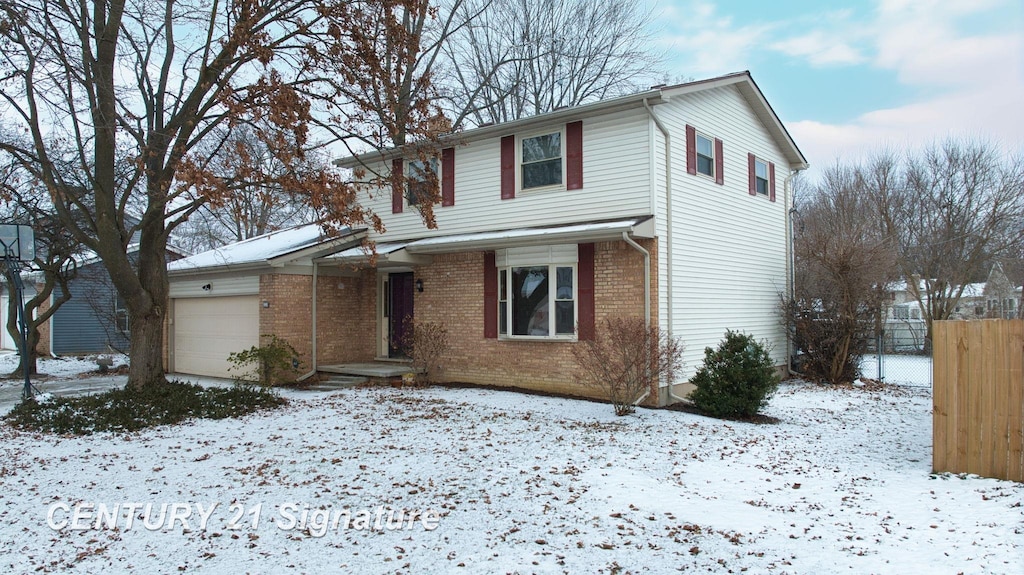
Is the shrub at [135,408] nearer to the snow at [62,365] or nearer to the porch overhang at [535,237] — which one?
the porch overhang at [535,237]

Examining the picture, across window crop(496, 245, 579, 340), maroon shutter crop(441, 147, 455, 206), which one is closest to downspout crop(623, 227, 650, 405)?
window crop(496, 245, 579, 340)

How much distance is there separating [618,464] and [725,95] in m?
9.33

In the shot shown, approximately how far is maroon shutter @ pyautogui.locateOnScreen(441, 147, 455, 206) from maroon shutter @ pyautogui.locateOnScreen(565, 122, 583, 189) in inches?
108

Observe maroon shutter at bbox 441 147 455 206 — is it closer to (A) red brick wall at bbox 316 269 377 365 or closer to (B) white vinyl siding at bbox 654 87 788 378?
(A) red brick wall at bbox 316 269 377 365

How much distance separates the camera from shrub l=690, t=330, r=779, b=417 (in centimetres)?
990

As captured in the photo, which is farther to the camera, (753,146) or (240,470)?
(753,146)

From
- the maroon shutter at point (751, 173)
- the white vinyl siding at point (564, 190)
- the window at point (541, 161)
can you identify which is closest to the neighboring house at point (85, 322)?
the white vinyl siding at point (564, 190)

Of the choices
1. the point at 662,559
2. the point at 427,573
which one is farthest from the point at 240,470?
the point at 662,559

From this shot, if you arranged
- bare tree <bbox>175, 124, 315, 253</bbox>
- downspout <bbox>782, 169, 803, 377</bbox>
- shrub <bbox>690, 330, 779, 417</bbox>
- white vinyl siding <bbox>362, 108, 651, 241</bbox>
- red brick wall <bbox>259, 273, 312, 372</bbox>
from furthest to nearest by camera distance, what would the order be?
downspout <bbox>782, 169, 803, 377</bbox>, red brick wall <bbox>259, 273, 312, 372</bbox>, white vinyl siding <bbox>362, 108, 651, 241</bbox>, shrub <bbox>690, 330, 779, 417</bbox>, bare tree <bbox>175, 124, 315, 253</bbox>

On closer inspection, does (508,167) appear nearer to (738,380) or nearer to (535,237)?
(535,237)

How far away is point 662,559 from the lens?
459 centimetres

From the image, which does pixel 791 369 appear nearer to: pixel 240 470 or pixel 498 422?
pixel 498 422

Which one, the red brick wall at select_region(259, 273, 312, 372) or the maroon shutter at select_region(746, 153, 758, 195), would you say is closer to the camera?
Answer: the red brick wall at select_region(259, 273, 312, 372)

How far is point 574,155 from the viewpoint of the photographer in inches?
476
